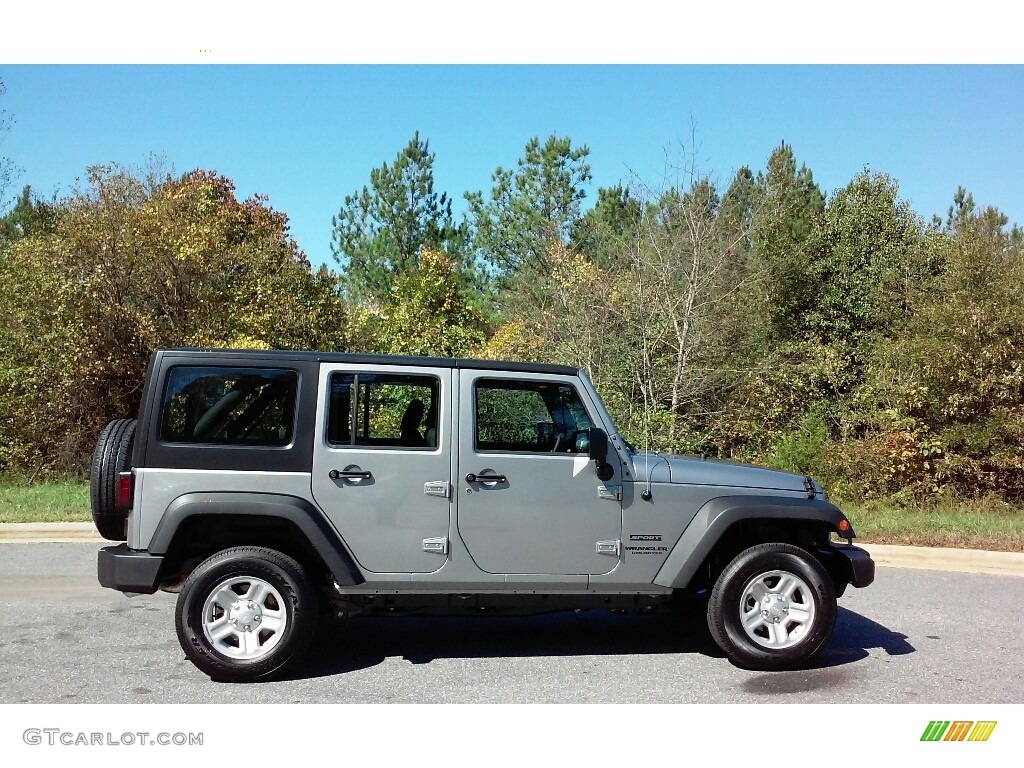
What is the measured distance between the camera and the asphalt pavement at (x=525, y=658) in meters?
5.31

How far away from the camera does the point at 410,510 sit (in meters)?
5.59

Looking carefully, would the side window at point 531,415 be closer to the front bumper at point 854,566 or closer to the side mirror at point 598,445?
the side mirror at point 598,445

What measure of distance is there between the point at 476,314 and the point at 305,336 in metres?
7.82

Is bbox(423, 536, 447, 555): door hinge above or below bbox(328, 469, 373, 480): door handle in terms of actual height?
below

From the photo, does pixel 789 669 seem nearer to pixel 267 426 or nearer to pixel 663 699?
pixel 663 699

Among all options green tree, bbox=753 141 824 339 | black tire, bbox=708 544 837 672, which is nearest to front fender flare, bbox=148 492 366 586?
black tire, bbox=708 544 837 672

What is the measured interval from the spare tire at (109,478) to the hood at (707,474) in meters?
3.04

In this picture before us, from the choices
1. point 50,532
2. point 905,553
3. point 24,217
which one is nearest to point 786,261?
point 905,553

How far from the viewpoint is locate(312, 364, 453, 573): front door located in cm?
555

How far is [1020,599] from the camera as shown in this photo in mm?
8086

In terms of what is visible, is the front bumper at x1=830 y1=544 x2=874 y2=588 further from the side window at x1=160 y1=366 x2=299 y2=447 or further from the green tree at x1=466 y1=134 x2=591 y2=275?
the green tree at x1=466 y1=134 x2=591 y2=275

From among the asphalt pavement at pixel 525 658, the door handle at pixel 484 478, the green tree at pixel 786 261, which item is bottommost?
the asphalt pavement at pixel 525 658

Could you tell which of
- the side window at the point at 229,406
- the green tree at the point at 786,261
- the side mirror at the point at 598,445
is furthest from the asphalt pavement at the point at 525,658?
the green tree at the point at 786,261
